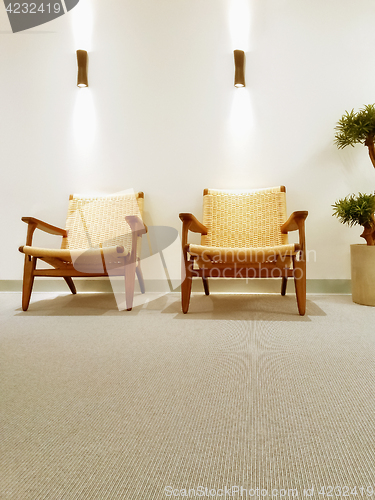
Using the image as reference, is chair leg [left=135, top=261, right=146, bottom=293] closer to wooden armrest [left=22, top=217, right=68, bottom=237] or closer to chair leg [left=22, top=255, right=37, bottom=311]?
wooden armrest [left=22, top=217, right=68, bottom=237]

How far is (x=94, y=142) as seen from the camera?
2.53m

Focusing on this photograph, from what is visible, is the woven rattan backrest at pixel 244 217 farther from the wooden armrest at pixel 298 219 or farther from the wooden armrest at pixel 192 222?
the wooden armrest at pixel 298 219

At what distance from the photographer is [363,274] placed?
1.89 meters

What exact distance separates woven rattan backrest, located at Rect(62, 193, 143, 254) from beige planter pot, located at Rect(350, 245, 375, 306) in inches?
59.3

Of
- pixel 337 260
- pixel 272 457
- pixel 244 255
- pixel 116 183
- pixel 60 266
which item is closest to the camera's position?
pixel 272 457

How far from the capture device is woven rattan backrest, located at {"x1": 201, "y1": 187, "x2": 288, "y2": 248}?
2.13 m

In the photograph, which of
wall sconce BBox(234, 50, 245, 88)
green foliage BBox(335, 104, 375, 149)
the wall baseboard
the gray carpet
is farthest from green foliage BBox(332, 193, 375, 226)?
wall sconce BBox(234, 50, 245, 88)

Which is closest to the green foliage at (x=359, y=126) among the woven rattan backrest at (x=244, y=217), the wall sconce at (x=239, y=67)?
the woven rattan backrest at (x=244, y=217)

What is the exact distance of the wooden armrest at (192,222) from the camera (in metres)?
1.76

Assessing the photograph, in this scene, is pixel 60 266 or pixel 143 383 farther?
pixel 60 266

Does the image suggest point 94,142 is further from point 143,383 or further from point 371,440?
point 371,440

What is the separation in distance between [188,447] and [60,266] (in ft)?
4.95

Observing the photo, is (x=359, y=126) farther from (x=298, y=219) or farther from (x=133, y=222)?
(x=133, y=222)

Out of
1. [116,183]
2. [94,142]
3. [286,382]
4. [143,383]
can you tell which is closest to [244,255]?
[286,382]
